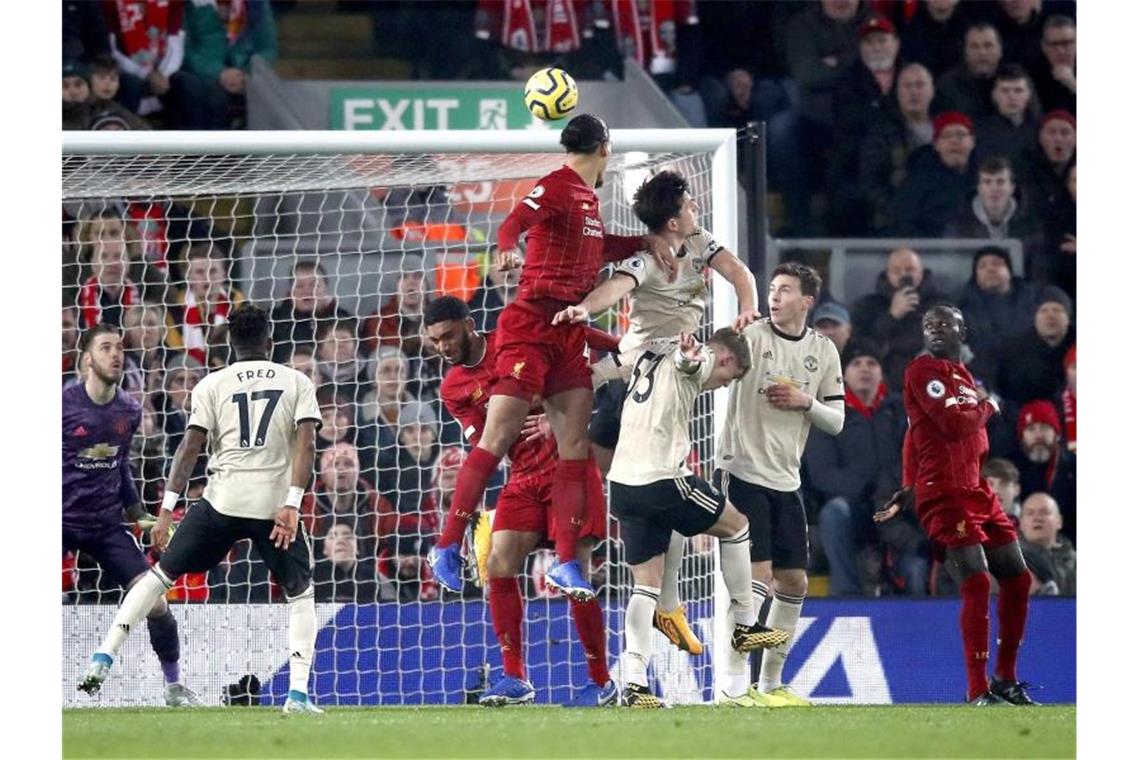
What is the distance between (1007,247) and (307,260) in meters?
4.30

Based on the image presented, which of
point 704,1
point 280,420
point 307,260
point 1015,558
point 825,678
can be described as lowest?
point 825,678

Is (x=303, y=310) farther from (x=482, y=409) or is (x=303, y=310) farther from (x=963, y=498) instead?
(x=963, y=498)

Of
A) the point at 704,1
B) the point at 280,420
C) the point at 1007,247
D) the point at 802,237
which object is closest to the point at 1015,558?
the point at 280,420

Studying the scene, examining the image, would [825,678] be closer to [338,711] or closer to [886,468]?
[886,468]

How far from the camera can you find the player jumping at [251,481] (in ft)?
26.6

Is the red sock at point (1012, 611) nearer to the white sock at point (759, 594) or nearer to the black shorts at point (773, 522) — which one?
the black shorts at point (773, 522)

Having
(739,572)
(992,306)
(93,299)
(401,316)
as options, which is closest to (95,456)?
(93,299)

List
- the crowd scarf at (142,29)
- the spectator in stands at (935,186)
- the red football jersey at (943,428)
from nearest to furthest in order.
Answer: the red football jersey at (943,428), the crowd scarf at (142,29), the spectator in stands at (935,186)

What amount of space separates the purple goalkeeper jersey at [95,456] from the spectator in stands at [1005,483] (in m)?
4.59

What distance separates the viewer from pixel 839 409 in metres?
8.36

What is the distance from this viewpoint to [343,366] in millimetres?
10789

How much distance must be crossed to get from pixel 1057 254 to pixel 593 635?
5.93 metres

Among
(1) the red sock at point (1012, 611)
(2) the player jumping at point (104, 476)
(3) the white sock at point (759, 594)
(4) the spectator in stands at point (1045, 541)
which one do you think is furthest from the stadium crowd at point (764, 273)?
(3) the white sock at point (759, 594)

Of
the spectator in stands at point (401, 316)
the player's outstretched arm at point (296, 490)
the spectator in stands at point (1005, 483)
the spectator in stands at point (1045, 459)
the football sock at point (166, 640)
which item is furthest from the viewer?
the spectator in stands at point (1045, 459)
